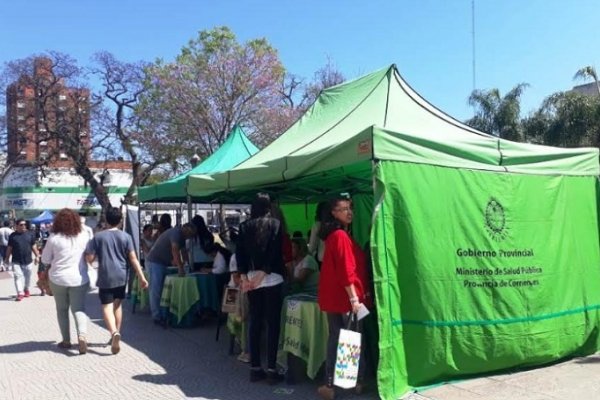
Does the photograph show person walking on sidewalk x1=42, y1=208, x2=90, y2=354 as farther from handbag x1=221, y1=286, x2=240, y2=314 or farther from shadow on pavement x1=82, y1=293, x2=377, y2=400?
handbag x1=221, y1=286, x2=240, y2=314

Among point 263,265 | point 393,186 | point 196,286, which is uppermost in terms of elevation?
point 393,186

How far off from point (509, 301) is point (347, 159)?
2.18m

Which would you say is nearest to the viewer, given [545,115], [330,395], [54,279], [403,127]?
[330,395]

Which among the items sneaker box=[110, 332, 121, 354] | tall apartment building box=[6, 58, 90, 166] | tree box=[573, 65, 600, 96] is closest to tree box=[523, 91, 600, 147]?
tree box=[573, 65, 600, 96]

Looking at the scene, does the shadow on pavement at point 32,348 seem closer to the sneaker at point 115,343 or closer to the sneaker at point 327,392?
the sneaker at point 115,343

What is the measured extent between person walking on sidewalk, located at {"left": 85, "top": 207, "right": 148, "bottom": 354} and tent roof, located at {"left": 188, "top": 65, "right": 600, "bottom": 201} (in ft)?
4.44

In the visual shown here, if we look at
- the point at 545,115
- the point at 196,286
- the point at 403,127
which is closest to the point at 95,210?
the point at 545,115

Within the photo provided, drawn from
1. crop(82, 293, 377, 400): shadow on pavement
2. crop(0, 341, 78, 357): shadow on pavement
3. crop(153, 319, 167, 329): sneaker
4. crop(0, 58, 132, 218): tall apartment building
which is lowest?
crop(82, 293, 377, 400): shadow on pavement

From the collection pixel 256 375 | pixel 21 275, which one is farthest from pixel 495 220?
pixel 21 275

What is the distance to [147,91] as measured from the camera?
3128cm

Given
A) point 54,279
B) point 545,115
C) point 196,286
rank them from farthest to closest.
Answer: point 545,115 < point 196,286 < point 54,279

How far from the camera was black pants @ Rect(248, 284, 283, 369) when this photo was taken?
5727 mm

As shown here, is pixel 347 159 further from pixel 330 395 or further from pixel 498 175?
pixel 330 395

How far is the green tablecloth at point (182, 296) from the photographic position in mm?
8820
